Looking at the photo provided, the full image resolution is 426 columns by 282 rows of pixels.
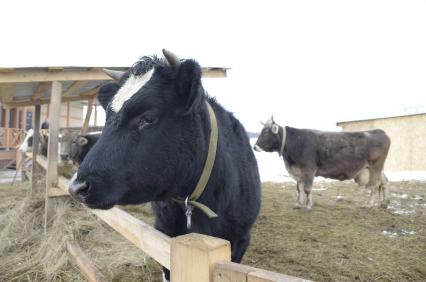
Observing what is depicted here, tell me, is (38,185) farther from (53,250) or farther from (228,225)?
(228,225)

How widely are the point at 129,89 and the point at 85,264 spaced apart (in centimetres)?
238

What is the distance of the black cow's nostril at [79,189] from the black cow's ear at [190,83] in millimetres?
668

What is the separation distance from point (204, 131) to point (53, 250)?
133 inches

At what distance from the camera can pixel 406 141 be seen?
17.6 meters

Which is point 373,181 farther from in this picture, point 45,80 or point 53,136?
point 45,80

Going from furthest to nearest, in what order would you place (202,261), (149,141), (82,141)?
(82,141)
(149,141)
(202,261)

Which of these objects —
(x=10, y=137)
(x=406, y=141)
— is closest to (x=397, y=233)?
(x=406, y=141)

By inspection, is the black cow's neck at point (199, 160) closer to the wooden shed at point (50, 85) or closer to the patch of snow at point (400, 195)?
the wooden shed at point (50, 85)

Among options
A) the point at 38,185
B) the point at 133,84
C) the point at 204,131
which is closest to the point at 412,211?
the point at 204,131

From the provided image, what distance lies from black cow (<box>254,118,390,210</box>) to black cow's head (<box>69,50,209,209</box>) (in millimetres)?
6700

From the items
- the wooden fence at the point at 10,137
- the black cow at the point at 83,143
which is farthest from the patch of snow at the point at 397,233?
the wooden fence at the point at 10,137

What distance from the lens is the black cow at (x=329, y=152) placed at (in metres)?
8.39

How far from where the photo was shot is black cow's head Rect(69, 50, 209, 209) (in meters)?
1.66

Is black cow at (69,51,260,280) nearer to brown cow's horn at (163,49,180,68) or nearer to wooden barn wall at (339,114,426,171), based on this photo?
brown cow's horn at (163,49,180,68)
